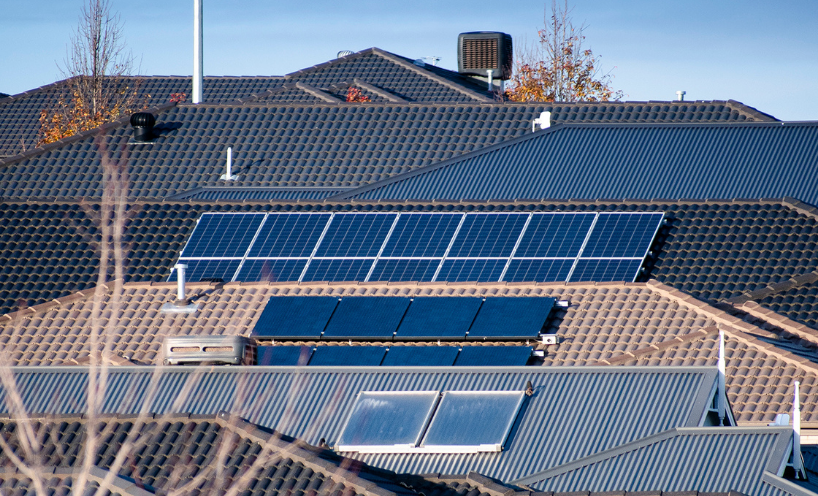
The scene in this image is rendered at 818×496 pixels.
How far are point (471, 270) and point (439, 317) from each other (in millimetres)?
2557

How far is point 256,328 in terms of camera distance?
24.5 m

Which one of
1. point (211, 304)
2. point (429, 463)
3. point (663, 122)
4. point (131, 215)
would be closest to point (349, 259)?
point (211, 304)

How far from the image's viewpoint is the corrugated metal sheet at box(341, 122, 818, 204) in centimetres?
3472

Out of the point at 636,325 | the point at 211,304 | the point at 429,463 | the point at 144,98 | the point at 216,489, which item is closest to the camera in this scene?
the point at 216,489

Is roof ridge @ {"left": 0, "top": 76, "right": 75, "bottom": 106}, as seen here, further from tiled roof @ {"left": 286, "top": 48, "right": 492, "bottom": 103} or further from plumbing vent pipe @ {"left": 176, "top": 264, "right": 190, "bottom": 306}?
plumbing vent pipe @ {"left": 176, "top": 264, "right": 190, "bottom": 306}

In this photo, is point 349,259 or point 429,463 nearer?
point 429,463

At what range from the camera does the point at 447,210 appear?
Result: 1139 inches

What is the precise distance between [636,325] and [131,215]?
504 inches

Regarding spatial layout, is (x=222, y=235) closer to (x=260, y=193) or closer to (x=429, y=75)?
(x=260, y=193)

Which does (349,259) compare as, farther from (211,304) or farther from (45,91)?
(45,91)

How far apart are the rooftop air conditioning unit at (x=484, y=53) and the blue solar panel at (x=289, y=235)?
2930cm

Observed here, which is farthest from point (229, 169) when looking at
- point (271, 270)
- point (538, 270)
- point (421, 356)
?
point (421, 356)

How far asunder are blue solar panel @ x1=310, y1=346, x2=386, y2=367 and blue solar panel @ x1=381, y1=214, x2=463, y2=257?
409cm

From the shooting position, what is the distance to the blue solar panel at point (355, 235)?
27.5m
